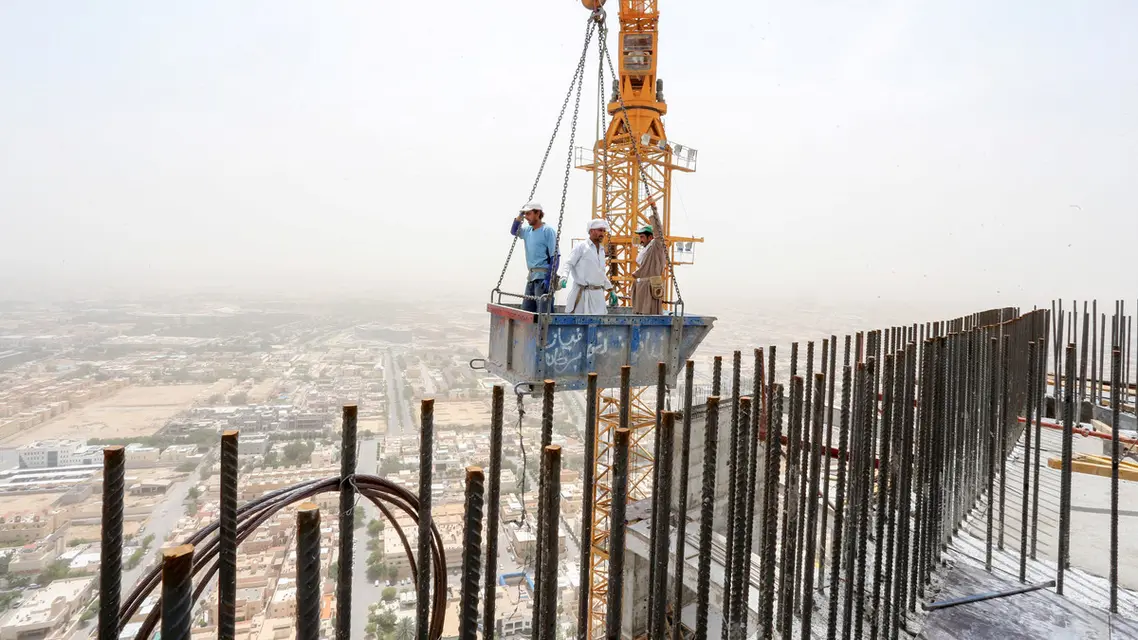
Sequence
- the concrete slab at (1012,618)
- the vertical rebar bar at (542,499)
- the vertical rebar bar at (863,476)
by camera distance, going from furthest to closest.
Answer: the concrete slab at (1012,618) → the vertical rebar bar at (863,476) → the vertical rebar bar at (542,499)

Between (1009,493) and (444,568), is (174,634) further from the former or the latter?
(1009,493)

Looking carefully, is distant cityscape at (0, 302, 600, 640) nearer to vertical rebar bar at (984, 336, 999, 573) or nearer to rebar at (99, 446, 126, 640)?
rebar at (99, 446, 126, 640)

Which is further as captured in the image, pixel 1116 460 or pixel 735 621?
pixel 1116 460

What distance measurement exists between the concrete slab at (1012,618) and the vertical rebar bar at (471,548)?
3.76 meters

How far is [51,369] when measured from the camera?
115 ft

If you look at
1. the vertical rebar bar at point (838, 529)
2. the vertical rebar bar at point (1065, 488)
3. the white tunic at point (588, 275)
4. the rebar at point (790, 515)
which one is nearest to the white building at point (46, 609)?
Result: the white tunic at point (588, 275)

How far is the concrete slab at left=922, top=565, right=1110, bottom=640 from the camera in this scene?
12.7ft

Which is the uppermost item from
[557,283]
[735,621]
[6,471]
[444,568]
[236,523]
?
[557,283]

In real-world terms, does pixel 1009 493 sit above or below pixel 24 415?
above

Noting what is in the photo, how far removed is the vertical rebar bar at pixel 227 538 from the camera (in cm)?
158

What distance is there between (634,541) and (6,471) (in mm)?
23405

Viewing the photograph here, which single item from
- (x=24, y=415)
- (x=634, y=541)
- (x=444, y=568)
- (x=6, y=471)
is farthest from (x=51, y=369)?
(x=444, y=568)

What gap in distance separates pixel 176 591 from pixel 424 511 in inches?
31.0

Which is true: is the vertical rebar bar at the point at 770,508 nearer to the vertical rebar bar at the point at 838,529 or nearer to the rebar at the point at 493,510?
the vertical rebar bar at the point at 838,529
